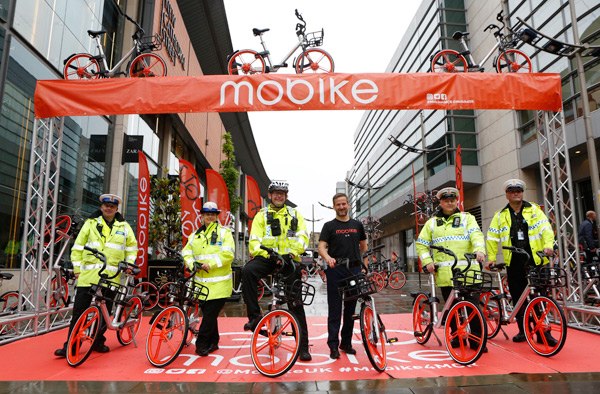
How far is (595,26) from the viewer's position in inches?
588

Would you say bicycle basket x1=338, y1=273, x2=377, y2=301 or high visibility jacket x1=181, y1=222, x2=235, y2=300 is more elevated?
high visibility jacket x1=181, y1=222, x2=235, y2=300

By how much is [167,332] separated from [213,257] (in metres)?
1.03

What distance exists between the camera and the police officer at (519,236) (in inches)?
219

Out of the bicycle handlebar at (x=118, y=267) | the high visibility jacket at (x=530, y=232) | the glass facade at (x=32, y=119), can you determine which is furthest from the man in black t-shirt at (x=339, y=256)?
the glass facade at (x=32, y=119)

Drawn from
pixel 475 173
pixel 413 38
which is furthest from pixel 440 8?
pixel 475 173

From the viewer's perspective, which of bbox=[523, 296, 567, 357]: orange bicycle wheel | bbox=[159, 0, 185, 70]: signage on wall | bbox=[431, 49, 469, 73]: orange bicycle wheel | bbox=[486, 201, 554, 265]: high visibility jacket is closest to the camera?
bbox=[523, 296, 567, 357]: orange bicycle wheel

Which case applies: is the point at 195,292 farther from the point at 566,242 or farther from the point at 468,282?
the point at 566,242

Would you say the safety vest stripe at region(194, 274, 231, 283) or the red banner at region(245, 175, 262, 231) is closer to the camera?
the safety vest stripe at region(194, 274, 231, 283)

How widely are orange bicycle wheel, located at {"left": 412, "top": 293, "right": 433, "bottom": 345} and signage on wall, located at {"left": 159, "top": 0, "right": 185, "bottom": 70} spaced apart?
13.8 metres

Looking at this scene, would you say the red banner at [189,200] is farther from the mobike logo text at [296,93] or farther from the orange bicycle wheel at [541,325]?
the orange bicycle wheel at [541,325]

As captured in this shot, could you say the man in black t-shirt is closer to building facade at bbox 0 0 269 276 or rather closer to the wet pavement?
the wet pavement

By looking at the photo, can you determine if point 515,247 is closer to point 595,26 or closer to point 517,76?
point 517,76

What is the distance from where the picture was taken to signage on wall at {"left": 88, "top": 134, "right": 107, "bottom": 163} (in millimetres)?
12211

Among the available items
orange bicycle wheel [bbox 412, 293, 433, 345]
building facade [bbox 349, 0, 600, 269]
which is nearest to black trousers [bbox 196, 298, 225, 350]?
orange bicycle wheel [bbox 412, 293, 433, 345]
